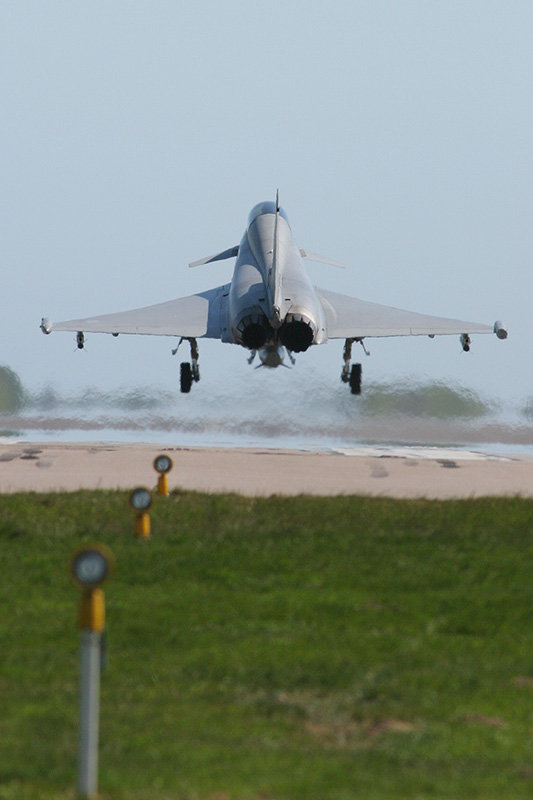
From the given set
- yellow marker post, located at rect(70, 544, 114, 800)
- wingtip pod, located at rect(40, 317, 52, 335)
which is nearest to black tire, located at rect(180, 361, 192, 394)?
wingtip pod, located at rect(40, 317, 52, 335)

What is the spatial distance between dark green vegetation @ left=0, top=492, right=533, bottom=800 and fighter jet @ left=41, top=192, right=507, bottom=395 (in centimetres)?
1146

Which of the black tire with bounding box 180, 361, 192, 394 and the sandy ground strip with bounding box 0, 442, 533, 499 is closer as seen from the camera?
the sandy ground strip with bounding box 0, 442, 533, 499

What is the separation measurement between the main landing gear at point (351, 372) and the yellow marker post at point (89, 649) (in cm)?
2860

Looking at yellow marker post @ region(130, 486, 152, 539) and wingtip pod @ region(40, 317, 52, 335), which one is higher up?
wingtip pod @ region(40, 317, 52, 335)

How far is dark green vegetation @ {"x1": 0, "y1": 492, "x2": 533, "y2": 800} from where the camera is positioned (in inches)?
243

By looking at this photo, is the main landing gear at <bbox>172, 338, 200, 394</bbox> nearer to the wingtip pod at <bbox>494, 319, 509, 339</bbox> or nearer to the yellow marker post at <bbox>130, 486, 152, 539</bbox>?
the wingtip pod at <bbox>494, 319, 509, 339</bbox>

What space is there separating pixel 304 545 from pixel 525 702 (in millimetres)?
6195

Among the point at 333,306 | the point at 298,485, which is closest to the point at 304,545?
the point at 298,485

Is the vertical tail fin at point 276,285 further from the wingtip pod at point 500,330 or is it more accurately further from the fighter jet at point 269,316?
the wingtip pod at point 500,330

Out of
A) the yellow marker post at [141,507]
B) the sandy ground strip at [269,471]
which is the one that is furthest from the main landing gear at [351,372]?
the yellow marker post at [141,507]

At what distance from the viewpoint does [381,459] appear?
99.1ft

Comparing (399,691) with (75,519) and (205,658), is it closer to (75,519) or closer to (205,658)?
(205,658)

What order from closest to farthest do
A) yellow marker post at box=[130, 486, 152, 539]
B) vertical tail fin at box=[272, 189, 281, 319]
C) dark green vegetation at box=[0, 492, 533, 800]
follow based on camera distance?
dark green vegetation at box=[0, 492, 533, 800]
yellow marker post at box=[130, 486, 152, 539]
vertical tail fin at box=[272, 189, 281, 319]

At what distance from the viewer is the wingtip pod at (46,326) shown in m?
32.1
